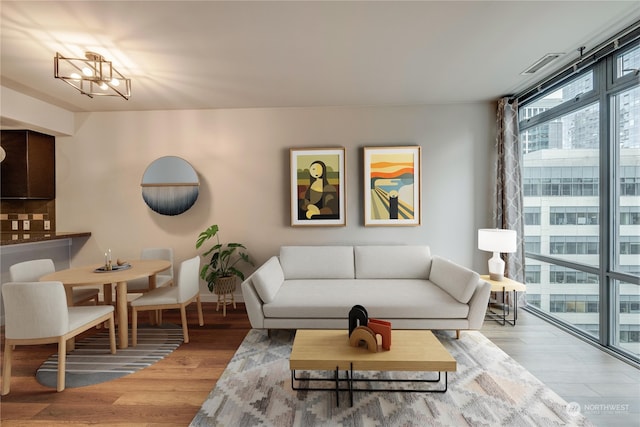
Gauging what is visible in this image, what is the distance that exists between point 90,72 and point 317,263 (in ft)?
9.72

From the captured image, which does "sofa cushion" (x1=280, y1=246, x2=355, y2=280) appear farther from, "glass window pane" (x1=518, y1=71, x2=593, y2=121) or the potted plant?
"glass window pane" (x1=518, y1=71, x2=593, y2=121)

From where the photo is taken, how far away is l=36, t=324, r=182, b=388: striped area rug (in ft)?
7.47

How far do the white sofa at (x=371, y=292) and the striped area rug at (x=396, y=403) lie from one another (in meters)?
0.44

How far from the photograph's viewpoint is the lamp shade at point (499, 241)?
308 cm

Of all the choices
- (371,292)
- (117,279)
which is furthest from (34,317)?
(371,292)

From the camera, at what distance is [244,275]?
158 inches

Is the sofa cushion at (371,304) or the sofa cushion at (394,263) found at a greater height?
the sofa cushion at (394,263)

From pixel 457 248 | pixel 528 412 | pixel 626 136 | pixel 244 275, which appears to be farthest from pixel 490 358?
pixel 244 275

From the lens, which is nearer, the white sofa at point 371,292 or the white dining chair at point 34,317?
the white dining chair at point 34,317

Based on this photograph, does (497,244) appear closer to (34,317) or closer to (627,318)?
(627,318)

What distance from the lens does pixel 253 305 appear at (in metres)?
2.74

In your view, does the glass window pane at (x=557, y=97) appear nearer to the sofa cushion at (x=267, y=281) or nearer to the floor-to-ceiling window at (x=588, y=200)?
the floor-to-ceiling window at (x=588, y=200)

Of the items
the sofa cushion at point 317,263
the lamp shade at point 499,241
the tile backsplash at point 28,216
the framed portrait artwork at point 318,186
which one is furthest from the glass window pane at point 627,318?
the tile backsplash at point 28,216

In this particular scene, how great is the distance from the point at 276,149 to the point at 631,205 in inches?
142
